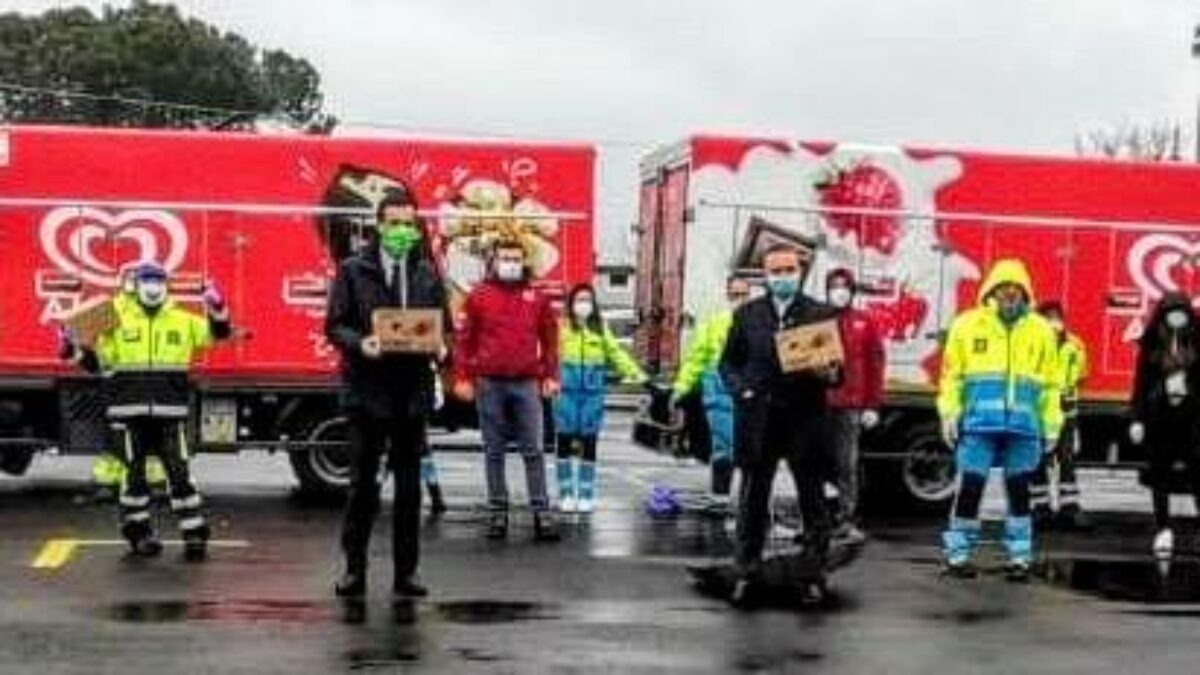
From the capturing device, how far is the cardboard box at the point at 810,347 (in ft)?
36.8

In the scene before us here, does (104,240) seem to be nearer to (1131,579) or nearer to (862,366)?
(862,366)

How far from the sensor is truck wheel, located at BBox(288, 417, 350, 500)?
17.1 metres

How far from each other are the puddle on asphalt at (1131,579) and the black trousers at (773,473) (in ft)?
5.61

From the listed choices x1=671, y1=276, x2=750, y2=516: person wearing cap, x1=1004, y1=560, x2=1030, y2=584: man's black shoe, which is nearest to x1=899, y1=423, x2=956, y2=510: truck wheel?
x1=671, y1=276, x2=750, y2=516: person wearing cap

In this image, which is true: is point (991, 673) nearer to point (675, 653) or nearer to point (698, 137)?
point (675, 653)

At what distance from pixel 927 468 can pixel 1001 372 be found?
206 inches

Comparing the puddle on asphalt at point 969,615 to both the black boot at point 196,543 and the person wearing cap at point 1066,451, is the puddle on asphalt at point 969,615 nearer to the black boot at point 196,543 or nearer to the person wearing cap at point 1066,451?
the black boot at point 196,543

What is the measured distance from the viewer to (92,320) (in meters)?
15.1

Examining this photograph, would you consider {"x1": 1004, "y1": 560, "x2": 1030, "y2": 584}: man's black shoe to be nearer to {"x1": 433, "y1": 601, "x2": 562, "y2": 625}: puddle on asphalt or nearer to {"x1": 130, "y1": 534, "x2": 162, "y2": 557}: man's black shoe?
{"x1": 433, "y1": 601, "x2": 562, "y2": 625}: puddle on asphalt

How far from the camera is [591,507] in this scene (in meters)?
16.5

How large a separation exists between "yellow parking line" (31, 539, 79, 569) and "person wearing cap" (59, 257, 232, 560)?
0.36 m

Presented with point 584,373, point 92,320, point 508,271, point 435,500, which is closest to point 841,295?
point 508,271

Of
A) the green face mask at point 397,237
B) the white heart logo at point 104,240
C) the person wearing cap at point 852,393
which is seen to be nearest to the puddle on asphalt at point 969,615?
the person wearing cap at point 852,393

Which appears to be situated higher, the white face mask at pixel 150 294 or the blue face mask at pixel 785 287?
the blue face mask at pixel 785 287
